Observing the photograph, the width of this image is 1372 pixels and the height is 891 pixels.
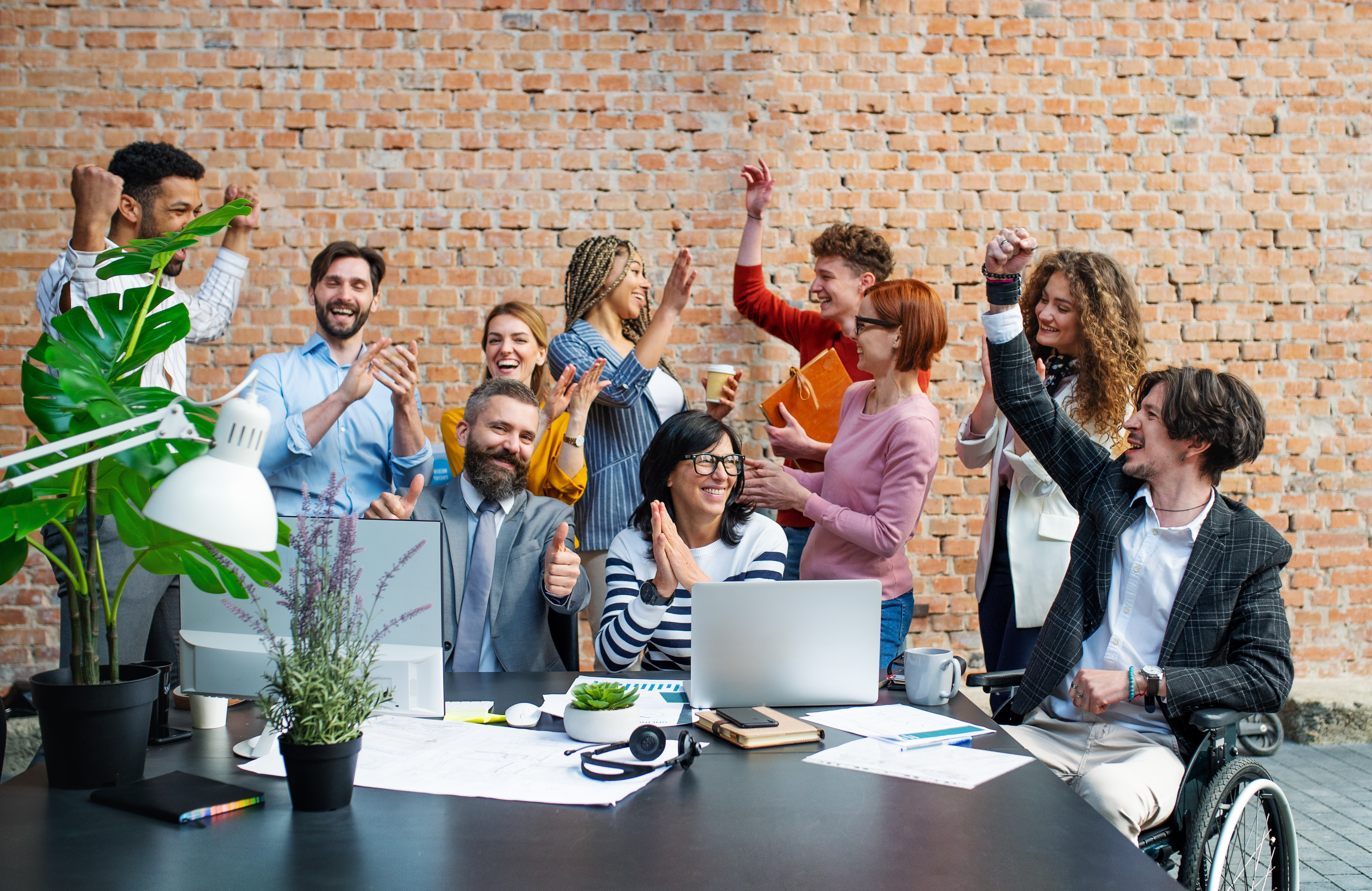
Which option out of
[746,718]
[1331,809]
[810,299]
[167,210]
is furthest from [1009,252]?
[167,210]

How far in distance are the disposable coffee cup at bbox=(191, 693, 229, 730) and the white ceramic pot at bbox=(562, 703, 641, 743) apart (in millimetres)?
682

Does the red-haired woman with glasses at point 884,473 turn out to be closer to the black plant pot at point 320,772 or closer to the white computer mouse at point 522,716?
the white computer mouse at point 522,716

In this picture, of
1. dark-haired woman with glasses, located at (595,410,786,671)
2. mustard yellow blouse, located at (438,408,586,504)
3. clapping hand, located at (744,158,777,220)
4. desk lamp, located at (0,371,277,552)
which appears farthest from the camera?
clapping hand, located at (744,158,777,220)

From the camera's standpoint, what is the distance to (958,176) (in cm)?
433

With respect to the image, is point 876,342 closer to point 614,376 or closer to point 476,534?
point 614,376

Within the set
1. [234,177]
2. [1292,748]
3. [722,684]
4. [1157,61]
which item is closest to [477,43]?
[234,177]

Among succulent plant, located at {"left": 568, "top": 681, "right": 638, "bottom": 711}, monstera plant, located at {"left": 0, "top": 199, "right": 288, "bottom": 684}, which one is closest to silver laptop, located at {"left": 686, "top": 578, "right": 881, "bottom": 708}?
succulent plant, located at {"left": 568, "top": 681, "right": 638, "bottom": 711}

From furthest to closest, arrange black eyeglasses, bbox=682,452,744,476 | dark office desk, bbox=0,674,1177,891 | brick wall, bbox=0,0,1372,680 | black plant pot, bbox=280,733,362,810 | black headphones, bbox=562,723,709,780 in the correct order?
brick wall, bbox=0,0,1372,680 < black eyeglasses, bbox=682,452,744,476 < black headphones, bbox=562,723,709,780 < black plant pot, bbox=280,733,362,810 < dark office desk, bbox=0,674,1177,891

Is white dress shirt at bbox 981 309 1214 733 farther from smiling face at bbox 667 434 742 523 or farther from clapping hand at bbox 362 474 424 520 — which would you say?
clapping hand at bbox 362 474 424 520

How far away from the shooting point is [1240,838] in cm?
203

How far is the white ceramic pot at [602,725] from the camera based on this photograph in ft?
5.80

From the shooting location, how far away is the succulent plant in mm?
1779

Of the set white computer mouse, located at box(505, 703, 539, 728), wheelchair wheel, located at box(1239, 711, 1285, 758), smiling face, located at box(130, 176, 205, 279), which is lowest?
wheelchair wheel, located at box(1239, 711, 1285, 758)

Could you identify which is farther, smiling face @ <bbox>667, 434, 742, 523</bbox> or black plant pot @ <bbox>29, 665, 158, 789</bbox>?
smiling face @ <bbox>667, 434, 742, 523</bbox>
